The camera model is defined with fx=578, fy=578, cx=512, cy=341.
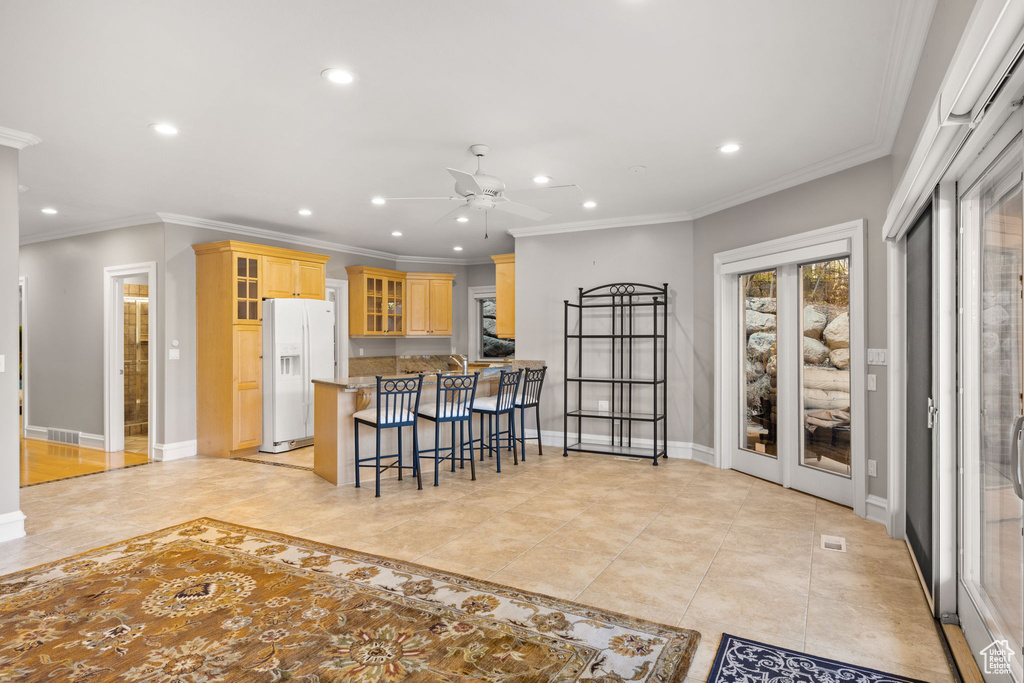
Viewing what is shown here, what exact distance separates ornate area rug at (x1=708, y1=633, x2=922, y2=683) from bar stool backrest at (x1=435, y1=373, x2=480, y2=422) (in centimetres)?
301

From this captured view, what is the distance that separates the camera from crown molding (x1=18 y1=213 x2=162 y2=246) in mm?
5886

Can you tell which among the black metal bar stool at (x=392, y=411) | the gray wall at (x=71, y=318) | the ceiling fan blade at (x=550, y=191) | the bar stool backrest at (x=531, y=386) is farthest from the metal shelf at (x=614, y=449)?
the gray wall at (x=71, y=318)

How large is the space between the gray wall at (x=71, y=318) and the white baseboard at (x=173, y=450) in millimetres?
942

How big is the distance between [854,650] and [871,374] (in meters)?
2.20

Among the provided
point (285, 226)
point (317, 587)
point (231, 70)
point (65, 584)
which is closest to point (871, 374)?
point (317, 587)

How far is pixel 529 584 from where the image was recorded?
9.30ft

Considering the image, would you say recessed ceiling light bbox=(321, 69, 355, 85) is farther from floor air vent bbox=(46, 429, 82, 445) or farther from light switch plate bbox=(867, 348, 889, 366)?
floor air vent bbox=(46, 429, 82, 445)

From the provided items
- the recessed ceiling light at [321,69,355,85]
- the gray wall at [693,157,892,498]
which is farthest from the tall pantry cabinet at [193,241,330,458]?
the gray wall at [693,157,892,498]

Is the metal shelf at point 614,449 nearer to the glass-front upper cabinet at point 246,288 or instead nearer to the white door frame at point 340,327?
the white door frame at point 340,327

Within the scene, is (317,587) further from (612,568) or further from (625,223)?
(625,223)

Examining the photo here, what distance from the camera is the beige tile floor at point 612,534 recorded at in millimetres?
2482

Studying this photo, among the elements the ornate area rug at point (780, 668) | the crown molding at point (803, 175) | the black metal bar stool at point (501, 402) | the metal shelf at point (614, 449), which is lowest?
the ornate area rug at point (780, 668)

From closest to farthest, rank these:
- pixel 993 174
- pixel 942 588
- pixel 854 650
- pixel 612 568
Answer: pixel 993 174, pixel 854 650, pixel 942 588, pixel 612 568

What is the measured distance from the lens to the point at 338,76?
2.78 m
